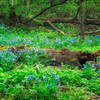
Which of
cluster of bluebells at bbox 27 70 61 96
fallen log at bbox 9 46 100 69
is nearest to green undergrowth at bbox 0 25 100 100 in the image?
cluster of bluebells at bbox 27 70 61 96

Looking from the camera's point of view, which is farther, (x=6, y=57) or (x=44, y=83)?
(x=6, y=57)

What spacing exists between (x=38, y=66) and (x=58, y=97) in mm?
1633

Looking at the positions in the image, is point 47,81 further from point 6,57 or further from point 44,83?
point 6,57

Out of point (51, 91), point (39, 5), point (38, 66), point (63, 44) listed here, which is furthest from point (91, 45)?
point (39, 5)

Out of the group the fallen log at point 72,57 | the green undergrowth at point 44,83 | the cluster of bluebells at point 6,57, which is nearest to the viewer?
the green undergrowth at point 44,83

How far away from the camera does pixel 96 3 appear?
1281 cm

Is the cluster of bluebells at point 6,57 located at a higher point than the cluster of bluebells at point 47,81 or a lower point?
higher

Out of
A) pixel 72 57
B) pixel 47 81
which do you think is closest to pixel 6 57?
pixel 47 81

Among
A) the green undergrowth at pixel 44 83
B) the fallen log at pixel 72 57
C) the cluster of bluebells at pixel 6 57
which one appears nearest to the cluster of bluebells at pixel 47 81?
the green undergrowth at pixel 44 83

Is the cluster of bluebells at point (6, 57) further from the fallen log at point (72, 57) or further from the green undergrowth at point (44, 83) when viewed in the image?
the fallen log at point (72, 57)

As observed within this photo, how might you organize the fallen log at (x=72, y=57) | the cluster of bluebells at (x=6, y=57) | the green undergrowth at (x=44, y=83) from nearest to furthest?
the green undergrowth at (x=44, y=83) → the cluster of bluebells at (x=6, y=57) → the fallen log at (x=72, y=57)

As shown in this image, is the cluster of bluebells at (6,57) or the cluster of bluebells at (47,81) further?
the cluster of bluebells at (6,57)

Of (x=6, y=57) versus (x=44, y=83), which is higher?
(x=6, y=57)

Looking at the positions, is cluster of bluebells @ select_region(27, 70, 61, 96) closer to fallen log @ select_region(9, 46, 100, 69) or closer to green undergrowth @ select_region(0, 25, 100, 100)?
green undergrowth @ select_region(0, 25, 100, 100)
